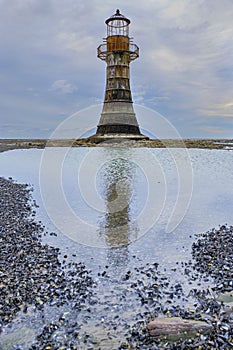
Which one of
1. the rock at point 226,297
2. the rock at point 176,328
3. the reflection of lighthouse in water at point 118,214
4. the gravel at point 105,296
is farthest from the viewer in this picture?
the reflection of lighthouse in water at point 118,214

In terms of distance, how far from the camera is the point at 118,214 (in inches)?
546

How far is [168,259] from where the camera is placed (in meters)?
8.99

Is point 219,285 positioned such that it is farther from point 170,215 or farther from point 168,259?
point 170,215

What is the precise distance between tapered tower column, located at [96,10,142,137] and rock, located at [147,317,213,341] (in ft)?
155

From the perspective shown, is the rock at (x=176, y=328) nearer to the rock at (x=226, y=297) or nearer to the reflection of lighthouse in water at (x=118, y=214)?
the rock at (x=226, y=297)

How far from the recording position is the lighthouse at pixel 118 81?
169 ft

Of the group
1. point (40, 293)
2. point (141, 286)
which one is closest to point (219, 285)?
point (141, 286)

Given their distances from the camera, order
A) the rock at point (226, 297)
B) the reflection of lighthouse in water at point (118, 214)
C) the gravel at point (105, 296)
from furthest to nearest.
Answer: the reflection of lighthouse in water at point (118, 214) → the rock at point (226, 297) → the gravel at point (105, 296)

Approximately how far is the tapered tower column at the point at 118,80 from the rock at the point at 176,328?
4739cm

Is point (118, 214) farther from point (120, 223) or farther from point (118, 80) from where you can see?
point (118, 80)

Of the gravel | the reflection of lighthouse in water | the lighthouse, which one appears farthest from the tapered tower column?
the gravel

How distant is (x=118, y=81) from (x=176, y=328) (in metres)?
49.6

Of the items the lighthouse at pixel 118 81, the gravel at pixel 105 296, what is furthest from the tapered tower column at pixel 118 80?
the gravel at pixel 105 296

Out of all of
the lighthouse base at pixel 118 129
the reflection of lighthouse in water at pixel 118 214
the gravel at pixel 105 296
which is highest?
the lighthouse base at pixel 118 129
